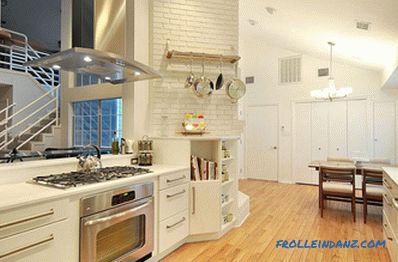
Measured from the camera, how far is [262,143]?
6.61 m

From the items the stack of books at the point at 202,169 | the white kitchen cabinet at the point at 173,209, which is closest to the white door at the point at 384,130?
the stack of books at the point at 202,169

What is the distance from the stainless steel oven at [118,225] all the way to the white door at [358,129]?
501cm

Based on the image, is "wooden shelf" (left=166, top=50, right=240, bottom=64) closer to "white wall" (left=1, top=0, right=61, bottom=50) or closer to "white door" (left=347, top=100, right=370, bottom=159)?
"white door" (left=347, top=100, right=370, bottom=159)

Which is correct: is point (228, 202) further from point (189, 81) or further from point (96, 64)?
point (96, 64)

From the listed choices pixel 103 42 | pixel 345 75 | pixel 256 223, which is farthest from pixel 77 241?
pixel 345 75

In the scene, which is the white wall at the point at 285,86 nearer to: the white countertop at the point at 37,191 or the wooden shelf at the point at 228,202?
the wooden shelf at the point at 228,202

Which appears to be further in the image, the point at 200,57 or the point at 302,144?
the point at 302,144

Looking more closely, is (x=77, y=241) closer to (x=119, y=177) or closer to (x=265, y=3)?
(x=119, y=177)

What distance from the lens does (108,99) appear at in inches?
195

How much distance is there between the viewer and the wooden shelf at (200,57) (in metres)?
3.24

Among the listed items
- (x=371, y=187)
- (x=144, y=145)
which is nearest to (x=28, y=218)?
(x=144, y=145)

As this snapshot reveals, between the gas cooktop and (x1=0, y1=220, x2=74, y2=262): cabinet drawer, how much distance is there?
0.29 meters

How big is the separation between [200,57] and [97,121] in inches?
112

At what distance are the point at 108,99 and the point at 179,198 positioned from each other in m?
3.07
